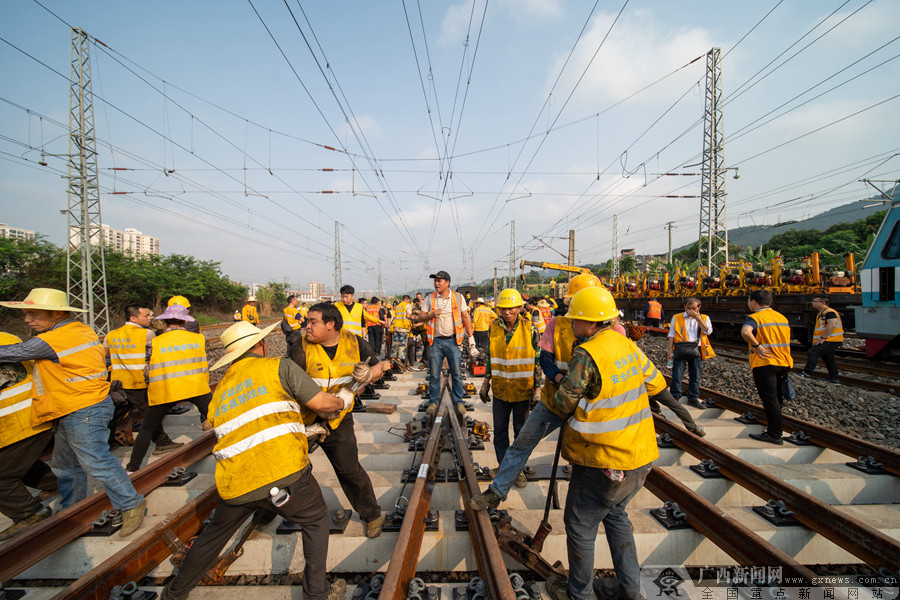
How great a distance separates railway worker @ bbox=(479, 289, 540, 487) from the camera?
3793 mm

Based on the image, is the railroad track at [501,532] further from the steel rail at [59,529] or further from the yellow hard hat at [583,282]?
the yellow hard hat at [583,282]

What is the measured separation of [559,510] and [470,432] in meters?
1.73

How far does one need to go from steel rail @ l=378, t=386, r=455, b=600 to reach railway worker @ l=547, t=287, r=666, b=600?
973mm

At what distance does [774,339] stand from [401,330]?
7.53 meters

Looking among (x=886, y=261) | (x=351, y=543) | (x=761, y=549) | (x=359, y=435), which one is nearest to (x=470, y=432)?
(x=359, y=435)

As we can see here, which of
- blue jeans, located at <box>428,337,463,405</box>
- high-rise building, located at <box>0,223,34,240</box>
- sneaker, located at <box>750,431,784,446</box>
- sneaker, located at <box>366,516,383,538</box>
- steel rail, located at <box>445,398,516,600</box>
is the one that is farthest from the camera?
high-rise building, located at <box>0,223,34,240</box>

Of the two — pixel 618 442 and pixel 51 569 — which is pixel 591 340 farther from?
pixel 51 569

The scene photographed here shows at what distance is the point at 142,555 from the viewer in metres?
2.61

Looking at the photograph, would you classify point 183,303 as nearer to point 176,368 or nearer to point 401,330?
point 176,368

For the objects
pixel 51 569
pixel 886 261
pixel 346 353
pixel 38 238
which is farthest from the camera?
pixel 38 238

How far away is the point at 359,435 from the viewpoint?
5211mm

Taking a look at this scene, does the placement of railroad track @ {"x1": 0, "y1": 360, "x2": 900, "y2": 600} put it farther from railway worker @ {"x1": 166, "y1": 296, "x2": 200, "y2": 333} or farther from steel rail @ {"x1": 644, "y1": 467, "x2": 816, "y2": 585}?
railway worker @ {"x1": 166, "y1": 296, "x2": 200, "y2": 333}

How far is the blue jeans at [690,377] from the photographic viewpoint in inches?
243

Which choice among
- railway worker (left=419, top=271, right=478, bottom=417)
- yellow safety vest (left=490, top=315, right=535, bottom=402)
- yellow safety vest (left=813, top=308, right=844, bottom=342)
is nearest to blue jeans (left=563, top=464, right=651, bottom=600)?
yellow safety vest (left=490, top=315, right=535, bottom=402)
